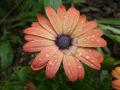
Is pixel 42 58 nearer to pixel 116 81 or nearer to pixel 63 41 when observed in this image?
pixel 63 41

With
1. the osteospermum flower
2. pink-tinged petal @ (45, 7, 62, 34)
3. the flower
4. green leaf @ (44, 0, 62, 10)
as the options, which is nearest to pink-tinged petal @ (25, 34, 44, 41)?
the osteospermum flower

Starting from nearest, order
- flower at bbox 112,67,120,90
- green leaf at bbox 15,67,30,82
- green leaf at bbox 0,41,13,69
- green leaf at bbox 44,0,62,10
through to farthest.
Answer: flower at bbox 112,67,120,90, green leaf at bbox 15,67,30,82, green leaf at bbox 44,0,62,10, green leaf at bbox 0,41,13,69

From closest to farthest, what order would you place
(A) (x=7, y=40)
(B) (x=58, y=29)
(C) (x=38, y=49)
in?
(C) (x=38, y=49), (B) (x=58, y=29), (A) (x=7, y=40)

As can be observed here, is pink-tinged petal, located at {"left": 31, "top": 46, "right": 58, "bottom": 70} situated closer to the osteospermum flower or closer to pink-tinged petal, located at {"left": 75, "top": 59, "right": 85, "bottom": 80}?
the osteospermum flower

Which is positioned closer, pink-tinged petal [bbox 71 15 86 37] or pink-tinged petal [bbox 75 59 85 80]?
pink-tinged petal [bbox 75 59 85 80]

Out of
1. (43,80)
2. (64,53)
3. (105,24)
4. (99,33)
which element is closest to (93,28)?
(99,33)

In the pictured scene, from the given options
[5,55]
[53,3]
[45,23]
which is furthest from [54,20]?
[5,55]

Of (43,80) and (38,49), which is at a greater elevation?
(38,49)

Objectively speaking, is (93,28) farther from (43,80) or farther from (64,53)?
(43,80)
